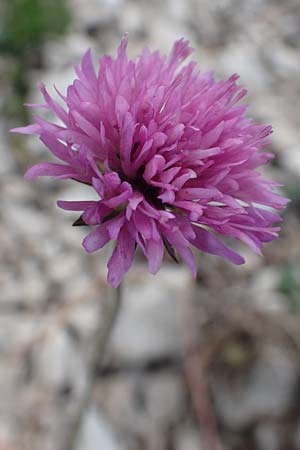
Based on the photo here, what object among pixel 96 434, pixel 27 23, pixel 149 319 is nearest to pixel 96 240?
pixel 96 434

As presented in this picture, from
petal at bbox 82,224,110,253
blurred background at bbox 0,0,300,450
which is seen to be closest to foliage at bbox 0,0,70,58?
blurred background at bbox 0,0,300,450

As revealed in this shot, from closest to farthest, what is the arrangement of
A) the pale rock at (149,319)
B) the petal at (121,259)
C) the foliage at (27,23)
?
the petal at (121,259), the pale rock at (149,319), the foliage at (27,23)

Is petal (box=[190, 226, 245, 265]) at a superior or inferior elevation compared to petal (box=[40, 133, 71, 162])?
inferior

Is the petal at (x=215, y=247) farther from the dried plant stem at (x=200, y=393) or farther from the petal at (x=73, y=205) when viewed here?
the dried plant stem at (x=200, y=393)

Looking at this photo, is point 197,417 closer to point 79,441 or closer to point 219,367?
point 219,367

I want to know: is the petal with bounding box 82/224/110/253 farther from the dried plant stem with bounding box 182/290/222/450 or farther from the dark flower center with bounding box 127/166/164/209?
the dried plant stem with bounding box 182/290/222/450

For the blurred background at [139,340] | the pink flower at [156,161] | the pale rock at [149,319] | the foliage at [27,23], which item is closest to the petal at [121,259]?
the pink flower at [156,161]

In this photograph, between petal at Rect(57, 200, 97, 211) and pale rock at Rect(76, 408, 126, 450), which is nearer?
petal at Rect(57, 200, 97, 211)

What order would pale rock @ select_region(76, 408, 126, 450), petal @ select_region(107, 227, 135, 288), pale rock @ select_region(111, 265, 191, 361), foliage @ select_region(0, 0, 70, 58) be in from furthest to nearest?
foliage @ select_region(0, 0, 70, 58), pale rock @ select_region(111, 265, 191, 361), pale rock @ select_region(76, 408, 126, 450), petal @ select_region(107, 227, 135, 288)
